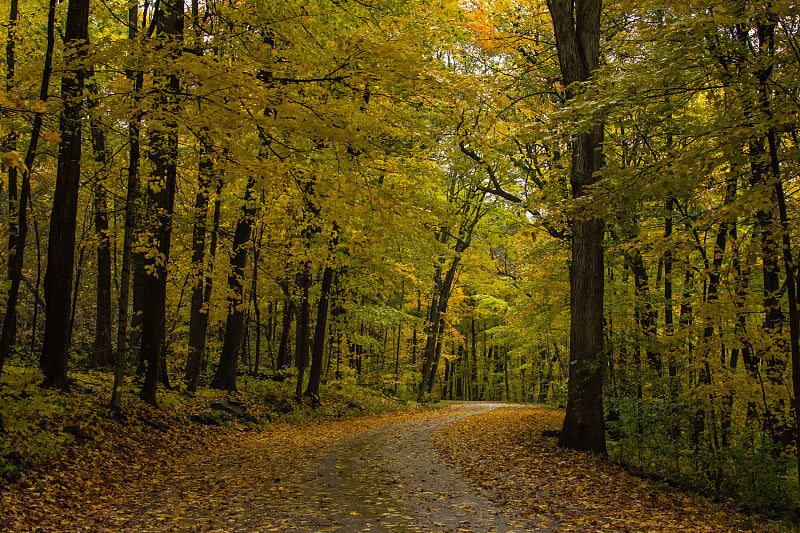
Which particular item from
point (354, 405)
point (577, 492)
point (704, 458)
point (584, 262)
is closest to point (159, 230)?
point (584, 262)

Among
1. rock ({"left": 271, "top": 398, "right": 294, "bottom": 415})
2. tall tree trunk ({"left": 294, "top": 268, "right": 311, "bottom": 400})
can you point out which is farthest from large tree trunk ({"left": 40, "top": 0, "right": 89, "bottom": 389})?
tall tree trunk ({"left": 294, "top": 268, "right": 311, "bottom": 400})

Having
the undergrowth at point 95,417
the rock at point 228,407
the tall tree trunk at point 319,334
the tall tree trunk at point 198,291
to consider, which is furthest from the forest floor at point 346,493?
the tall tree trunk at point 319,334

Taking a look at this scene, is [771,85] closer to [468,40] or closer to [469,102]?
[469,102]

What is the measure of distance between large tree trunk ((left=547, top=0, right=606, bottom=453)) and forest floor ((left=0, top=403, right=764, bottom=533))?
694 millimetres

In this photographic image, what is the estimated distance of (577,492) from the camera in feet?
23.0

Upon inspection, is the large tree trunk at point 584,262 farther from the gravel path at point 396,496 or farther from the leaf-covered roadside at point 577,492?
the gravel path at point 396,496

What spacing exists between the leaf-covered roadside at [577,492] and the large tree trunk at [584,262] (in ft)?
2.16

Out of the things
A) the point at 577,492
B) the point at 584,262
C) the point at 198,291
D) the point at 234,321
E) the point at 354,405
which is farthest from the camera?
the point at 354,405

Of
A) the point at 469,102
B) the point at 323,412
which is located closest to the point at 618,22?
the point at 469,102

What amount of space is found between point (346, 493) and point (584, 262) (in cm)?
604

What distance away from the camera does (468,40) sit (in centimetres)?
1314

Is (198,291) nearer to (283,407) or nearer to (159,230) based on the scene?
(159,230)

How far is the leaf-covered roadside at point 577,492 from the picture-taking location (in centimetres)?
583

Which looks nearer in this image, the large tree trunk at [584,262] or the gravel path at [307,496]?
the gravel path at [307,496]
